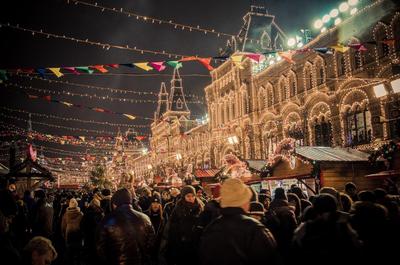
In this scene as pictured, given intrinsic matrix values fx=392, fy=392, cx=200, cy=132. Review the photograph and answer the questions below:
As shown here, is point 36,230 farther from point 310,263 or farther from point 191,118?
point 191,118

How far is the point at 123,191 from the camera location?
17.6 ft

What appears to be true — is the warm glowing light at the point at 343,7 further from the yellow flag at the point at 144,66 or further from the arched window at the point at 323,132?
the yellow flag at the point at 144,66

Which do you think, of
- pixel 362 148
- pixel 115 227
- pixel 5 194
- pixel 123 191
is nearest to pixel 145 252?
pixel 115 227

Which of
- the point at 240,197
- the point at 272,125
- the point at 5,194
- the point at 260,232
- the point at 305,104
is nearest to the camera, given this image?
the point at 260,232

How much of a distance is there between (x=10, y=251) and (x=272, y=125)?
94.8 ft

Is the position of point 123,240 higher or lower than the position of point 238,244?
lower

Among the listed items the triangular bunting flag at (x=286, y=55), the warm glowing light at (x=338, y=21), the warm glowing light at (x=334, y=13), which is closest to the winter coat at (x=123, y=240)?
the triangular bunting flag at (x=286, y=55)

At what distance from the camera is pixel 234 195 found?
3691 millimetres

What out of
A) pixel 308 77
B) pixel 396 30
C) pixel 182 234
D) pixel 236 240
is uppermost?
pixel 396 30

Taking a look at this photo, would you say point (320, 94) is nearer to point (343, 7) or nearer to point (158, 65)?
point (343, 7)

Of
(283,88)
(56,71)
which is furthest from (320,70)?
(56,71)

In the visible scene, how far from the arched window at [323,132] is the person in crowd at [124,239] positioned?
857 inches

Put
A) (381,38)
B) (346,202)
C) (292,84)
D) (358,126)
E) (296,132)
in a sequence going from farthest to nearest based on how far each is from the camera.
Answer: (292,84) → (296,132) → (358,126) → (381,38) → (346,202)

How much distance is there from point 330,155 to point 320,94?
29.0ft
